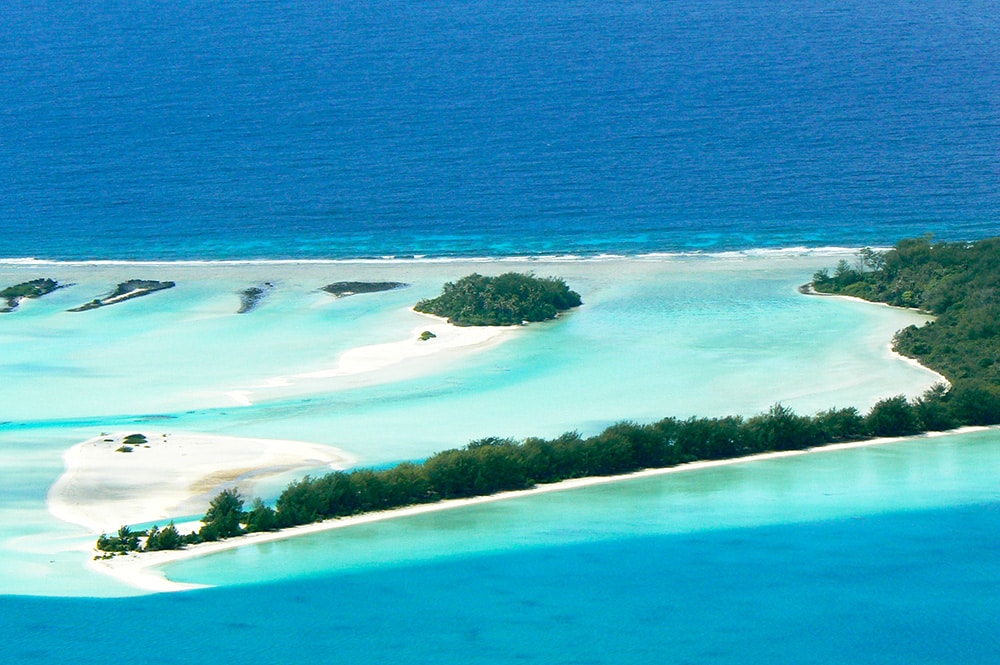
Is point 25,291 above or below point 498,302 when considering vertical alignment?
above

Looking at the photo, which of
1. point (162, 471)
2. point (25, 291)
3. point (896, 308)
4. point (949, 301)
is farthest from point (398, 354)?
point (25, 291)

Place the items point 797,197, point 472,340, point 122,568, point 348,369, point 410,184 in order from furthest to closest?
point 410,184 < point 797,197 < point 472,340 < point 348,369 < point 122,568

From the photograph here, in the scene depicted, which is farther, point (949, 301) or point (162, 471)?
point (949, 301)

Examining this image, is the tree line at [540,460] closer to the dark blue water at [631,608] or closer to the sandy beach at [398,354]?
the dark blue water at [631,608]

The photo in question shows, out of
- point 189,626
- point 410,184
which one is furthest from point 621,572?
point 410,184

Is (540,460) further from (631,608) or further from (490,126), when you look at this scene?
(490,126)

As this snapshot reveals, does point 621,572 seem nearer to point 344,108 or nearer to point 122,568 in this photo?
point 122,568

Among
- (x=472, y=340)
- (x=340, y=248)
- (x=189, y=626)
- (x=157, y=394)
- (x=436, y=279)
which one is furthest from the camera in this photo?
(x=340, y=248)

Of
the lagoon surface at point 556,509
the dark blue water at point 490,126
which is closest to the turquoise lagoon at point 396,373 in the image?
the lagoon surface at point 556,509
